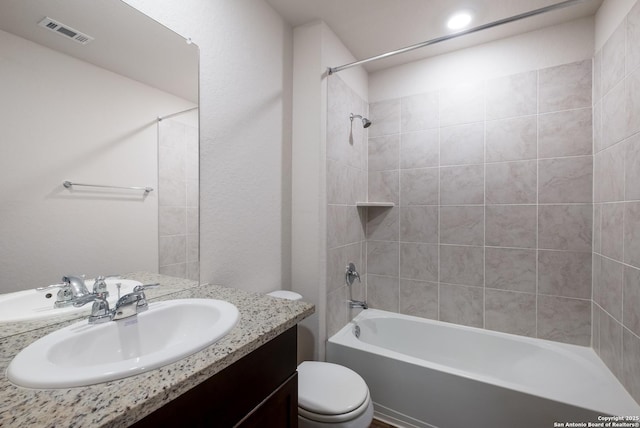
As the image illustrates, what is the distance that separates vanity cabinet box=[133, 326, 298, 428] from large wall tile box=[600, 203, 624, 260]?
1725mm

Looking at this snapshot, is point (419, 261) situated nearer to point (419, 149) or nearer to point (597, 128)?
point (419, 149)

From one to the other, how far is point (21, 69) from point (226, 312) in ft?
3.02

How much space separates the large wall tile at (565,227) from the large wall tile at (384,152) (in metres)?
1.09

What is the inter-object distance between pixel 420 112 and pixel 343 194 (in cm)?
98

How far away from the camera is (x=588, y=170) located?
178 centimetres

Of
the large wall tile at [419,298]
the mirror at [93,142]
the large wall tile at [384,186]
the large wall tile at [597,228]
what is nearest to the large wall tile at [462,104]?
the large wall tile at [384,186]

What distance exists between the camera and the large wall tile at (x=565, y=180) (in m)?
1.78

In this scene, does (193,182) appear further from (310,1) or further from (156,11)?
(310,1)

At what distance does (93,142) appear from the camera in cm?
91

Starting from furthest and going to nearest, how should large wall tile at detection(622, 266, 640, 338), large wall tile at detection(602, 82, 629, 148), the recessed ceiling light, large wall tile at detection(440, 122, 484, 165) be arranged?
large wall tile at detection(440, 122, 484, 165) → the recessed ceiling light → large wall tile at detection(602, 82, 629, 148) → large wall tile at detection(622, 266, 640, 338)

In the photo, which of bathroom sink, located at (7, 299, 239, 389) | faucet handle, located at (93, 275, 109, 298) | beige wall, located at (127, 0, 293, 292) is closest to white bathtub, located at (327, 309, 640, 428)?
beige wall, located at (127, 0, 293, 292)

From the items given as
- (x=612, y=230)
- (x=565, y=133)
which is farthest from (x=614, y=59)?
(x=612, y=230)

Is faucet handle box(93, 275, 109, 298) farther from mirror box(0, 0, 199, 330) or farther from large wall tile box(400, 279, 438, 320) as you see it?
large wall tile box(400, 279, 438, 320)

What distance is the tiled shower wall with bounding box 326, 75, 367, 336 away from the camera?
6.17 ft
